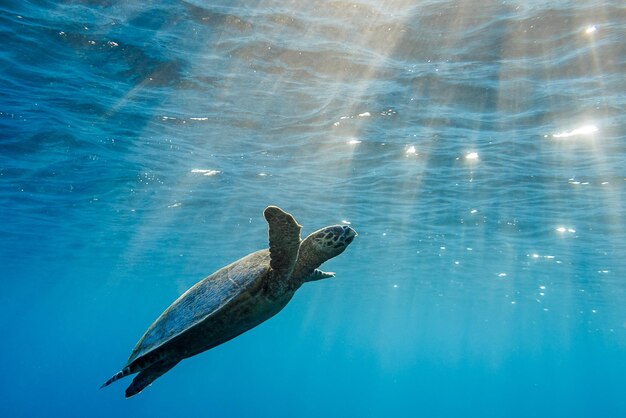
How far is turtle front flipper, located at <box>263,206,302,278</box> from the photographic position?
4887 mm

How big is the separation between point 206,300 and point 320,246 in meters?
1.83

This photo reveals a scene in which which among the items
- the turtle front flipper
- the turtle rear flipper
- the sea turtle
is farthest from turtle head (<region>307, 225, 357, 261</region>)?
the turtle rear flipper

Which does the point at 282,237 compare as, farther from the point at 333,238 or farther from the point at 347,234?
the point at 347,234

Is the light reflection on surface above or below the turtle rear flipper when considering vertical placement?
above

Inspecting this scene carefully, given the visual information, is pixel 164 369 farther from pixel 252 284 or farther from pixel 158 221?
pixel 158 221

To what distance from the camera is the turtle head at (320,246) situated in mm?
5438

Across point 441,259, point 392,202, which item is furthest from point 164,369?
point 441,259

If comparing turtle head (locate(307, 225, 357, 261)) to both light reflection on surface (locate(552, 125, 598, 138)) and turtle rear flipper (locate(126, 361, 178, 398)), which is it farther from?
light reflection on surface (locate(552, 125, 598, 138))

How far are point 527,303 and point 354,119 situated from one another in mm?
45604

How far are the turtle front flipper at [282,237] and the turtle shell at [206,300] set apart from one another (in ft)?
1.34

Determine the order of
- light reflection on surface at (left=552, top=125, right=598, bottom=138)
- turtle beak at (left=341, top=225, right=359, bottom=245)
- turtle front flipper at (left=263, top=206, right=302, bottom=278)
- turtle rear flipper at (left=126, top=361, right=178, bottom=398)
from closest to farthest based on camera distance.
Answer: turtle front flipper at (left=263, top=206, right=302, bottom=278), turtle beak at (left=341, top=225, right=359, bottom=245), turtle rear flipper at (left=126, top=361, right=178, bottom=398), light reflection on surface at (left=552, top=125, right=598, bottom=138)

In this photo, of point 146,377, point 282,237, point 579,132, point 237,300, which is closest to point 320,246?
point 282,237

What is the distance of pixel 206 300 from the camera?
595 cm

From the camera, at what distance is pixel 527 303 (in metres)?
50.1
